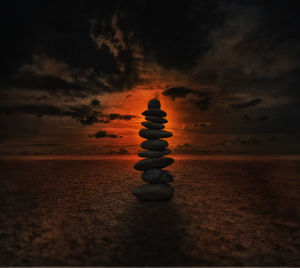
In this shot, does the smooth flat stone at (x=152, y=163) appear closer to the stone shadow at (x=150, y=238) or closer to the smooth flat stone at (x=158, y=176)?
the smooth flat stone at (x=158, y=176)

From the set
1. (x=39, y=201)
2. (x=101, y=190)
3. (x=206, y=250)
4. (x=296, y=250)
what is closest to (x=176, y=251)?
(x=206, y=250)

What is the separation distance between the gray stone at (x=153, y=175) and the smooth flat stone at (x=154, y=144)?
1.33 m

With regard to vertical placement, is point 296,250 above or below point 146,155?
below

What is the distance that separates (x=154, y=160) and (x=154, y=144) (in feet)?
3.16

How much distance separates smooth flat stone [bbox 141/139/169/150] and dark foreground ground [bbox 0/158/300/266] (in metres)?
3.25

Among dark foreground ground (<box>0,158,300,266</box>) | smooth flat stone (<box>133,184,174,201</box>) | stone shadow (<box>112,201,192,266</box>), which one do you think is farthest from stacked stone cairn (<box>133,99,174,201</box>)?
stone shadow (<box>112,201,192,266</box>)

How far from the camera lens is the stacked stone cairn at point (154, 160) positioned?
1038 centimetres

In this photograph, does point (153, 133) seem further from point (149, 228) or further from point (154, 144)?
point (149, 228)

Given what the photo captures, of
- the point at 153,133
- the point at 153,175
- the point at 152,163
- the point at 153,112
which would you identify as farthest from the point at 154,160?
the point at 153,112

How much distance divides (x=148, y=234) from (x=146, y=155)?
188 inches

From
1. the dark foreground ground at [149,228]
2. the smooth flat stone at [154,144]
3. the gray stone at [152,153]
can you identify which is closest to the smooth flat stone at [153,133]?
the smooth flat stone at [154,144]

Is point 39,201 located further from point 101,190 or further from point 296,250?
point 296,250

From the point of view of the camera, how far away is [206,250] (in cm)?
589

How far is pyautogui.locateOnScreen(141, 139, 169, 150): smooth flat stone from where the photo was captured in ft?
35.7
